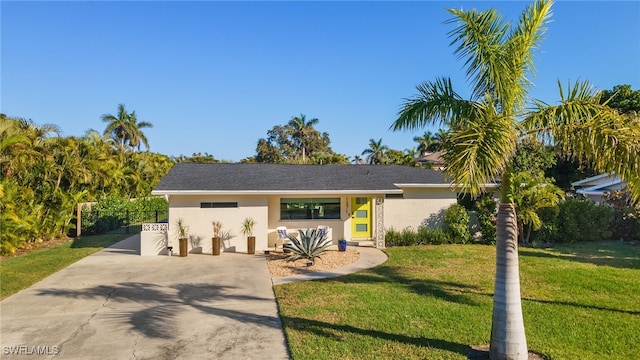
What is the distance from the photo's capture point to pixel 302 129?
5891 centimetres

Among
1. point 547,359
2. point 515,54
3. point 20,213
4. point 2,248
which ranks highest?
point 515,54

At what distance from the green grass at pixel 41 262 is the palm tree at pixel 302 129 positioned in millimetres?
43507

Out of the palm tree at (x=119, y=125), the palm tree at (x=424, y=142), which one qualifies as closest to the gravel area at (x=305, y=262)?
the palm tree at (x=119, y=125)

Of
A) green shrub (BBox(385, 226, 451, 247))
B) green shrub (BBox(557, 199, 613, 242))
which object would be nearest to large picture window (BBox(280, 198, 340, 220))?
green shrub (BBox(385, 226, 451, 247))

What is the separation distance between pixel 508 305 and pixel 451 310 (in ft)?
8.26

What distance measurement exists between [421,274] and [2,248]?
48.0ft

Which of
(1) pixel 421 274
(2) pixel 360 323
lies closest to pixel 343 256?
(1) pixel 421 274

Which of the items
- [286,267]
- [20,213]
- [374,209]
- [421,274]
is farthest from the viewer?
[374,209]

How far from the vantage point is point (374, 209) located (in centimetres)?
1584

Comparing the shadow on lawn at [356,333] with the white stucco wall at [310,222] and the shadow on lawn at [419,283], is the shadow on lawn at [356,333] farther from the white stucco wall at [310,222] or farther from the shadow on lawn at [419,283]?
the white stucco wall at [310,222]

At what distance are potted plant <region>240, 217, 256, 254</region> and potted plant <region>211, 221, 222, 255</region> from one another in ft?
2.95

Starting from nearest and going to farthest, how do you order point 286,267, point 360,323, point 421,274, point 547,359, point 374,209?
point 547,359, point 360,323, point 421,274, point 286,267, point 374,209

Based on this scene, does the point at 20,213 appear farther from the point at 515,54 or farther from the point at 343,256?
the point at 515,54

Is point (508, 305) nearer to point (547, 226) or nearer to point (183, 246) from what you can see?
point (183, 246)
